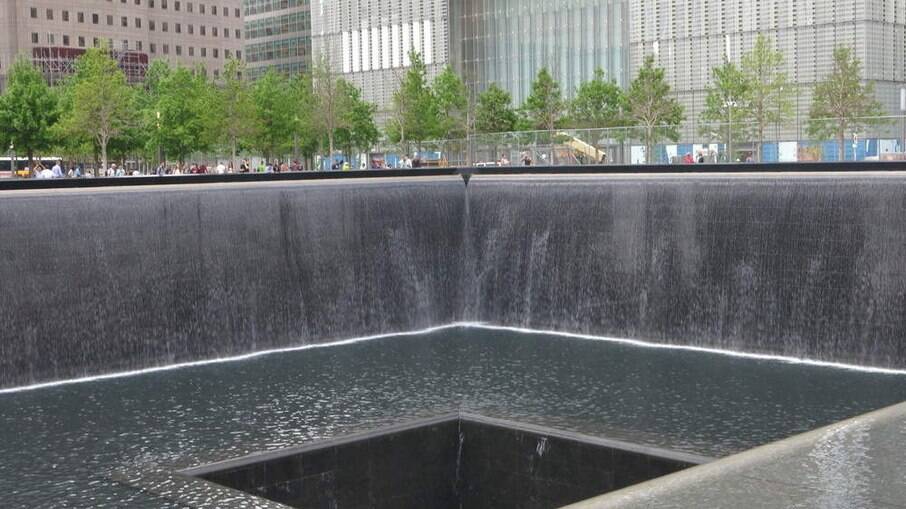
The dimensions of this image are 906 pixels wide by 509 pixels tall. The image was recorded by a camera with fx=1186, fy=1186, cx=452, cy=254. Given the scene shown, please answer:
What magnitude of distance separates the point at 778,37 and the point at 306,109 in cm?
2179

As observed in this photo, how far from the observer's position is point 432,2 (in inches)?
2827

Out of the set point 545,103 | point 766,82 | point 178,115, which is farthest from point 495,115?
point 178,115

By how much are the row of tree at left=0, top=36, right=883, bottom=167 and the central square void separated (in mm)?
33292

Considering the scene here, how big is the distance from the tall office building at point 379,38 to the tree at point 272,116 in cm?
1543

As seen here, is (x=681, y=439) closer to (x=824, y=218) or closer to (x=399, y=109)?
(x=824, y=218)

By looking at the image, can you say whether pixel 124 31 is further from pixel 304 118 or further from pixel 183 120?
pixel 304 118

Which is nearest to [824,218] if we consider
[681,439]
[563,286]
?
[563,286]

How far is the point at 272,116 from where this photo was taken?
54.8 m

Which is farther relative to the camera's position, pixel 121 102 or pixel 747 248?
pixel 121 102

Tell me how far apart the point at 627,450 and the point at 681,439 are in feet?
3.16

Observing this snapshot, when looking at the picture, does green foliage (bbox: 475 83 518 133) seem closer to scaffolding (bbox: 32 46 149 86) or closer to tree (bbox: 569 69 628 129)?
tree (bbox: 569 69 628 129)

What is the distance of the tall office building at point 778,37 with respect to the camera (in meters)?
51.2

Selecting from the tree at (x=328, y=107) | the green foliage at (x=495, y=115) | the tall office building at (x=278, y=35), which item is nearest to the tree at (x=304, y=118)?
the tree at (x=328, y=107)

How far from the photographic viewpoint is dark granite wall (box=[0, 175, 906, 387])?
56.0 feet
